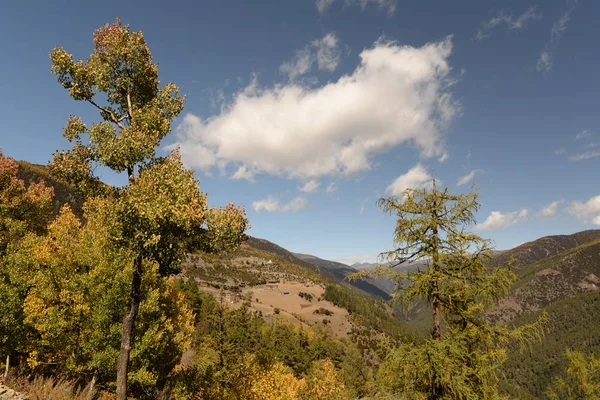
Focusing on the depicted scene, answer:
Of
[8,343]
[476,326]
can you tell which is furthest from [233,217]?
[8,343]

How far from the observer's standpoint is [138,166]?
10375 millimetres

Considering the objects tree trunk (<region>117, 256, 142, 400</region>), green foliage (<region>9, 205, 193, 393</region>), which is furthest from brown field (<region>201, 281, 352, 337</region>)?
tree trunk (<region>117, 256, 142, 400</region>)

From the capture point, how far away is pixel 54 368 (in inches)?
936

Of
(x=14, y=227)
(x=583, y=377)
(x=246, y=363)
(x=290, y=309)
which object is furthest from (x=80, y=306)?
(x=290, y=309)

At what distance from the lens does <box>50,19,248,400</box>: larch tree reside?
28.9 ft

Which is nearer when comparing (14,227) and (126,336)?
(126,336)

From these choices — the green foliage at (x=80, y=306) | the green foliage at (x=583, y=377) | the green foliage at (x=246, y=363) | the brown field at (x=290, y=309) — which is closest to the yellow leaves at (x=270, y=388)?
the green foliage at (x=246, y=363)

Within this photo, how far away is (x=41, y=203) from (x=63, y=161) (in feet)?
73.7

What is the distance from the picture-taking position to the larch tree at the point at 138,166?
880cm

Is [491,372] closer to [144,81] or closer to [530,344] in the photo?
[530,344]

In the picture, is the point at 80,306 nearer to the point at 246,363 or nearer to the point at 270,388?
the point at 246,363

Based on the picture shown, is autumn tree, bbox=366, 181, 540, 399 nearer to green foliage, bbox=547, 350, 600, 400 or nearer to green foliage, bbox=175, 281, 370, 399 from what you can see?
green foliage, bbox=175, 281, 370, 399

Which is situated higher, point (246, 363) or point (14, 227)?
point (14, 227)

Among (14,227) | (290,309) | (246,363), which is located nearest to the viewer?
(14,227)
